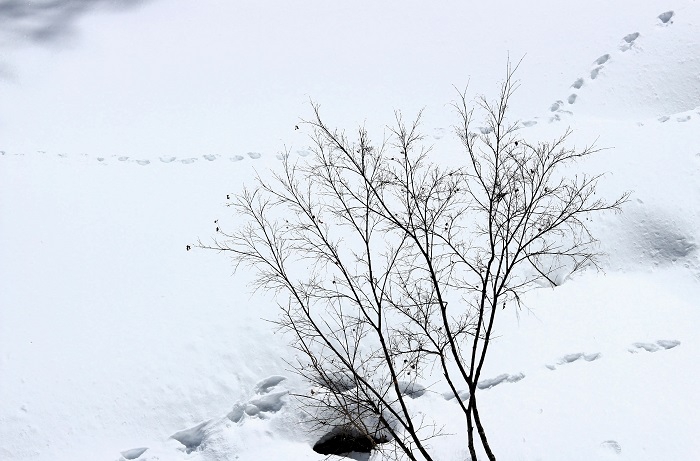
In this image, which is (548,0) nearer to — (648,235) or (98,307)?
(648,235)

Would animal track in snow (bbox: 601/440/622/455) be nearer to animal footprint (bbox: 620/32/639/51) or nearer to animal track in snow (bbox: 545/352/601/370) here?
animal track in snow (bbox: 545/352/601/370)

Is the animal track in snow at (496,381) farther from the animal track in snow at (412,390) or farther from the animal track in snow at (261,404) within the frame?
the animal track in snow at (261,404)

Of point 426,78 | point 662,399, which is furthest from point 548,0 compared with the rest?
point 662,399

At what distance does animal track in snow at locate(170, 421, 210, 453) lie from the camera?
799 cm

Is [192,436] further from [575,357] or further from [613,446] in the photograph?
[575,357]

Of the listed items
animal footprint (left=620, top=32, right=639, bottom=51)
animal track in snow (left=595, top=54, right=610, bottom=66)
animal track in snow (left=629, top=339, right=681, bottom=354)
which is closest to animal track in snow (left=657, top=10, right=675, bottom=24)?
animal footprint (left=620, top=32, right=639, bottom=51)

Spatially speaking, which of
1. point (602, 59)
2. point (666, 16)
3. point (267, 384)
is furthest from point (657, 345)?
point (666, 16)

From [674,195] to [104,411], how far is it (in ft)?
32.8

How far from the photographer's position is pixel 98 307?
945 cm

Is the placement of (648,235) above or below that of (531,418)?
above

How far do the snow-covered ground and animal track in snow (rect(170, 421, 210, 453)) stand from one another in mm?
26

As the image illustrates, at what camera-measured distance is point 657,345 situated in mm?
8828

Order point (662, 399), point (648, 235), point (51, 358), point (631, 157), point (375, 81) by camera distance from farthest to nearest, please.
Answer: point (375, 81) < point (631, 157) < point (648, 235) < point (51, 358) < point (662, 399)

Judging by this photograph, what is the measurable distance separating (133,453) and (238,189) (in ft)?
17.9
